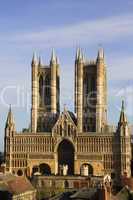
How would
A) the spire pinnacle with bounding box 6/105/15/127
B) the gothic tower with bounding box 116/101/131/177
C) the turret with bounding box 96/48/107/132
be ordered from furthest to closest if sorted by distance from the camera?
the spire pinnacle with bounding box 6/105/15/127, the turret with bounding box 96/48/107/132, the gothic tower with bounding box 116/101/131/177

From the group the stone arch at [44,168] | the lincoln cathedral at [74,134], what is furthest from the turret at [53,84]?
the stone arch at [44,168]

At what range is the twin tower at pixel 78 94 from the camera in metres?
132

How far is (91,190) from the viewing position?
7456cm

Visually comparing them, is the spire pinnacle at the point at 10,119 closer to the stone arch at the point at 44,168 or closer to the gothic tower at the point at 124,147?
the stone arch at the point at 44,168

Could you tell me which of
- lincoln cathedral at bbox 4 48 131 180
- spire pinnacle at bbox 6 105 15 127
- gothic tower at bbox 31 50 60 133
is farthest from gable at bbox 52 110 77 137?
spire pinnacle at bbox 6 105 15 127

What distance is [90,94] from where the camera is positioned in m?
135

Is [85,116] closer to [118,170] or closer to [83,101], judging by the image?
[83,101]

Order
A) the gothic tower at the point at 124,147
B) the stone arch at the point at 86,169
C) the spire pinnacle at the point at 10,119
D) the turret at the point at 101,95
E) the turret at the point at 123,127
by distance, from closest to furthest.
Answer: the stone arch at the point at 86,169 → the gothic tower at the point at 124,147 → the turret at the point at 123,127 → the turret at the point at 101,95 → the spire pinnacle at the point at 10,119

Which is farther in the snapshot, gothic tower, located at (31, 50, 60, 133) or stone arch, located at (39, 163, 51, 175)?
gothic tower, located at (31, 50, 60, 133)

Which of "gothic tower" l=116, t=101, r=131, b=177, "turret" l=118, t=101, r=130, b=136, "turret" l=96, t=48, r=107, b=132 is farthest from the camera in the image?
"turret" l=96, t=48, r=107, b=132

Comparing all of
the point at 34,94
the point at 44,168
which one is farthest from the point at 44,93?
the point at 44,168

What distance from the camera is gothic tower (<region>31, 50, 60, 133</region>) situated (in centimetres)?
13612

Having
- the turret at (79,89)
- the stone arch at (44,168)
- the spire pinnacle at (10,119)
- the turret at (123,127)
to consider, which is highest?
the turret at (79,89)

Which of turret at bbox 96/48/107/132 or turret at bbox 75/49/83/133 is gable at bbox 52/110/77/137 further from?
turret at bbox 96/48/107/132
